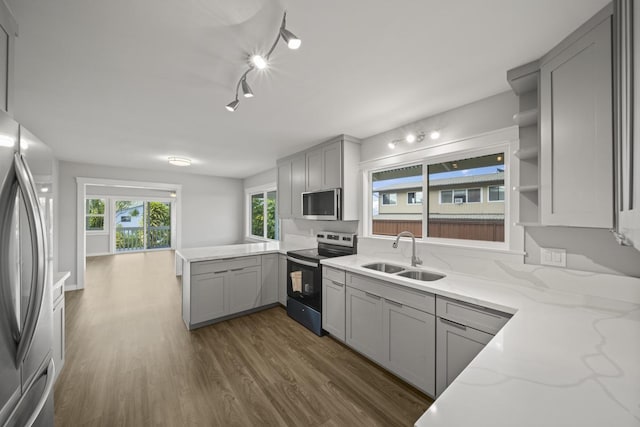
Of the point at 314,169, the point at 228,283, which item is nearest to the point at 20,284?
the point at 228,283

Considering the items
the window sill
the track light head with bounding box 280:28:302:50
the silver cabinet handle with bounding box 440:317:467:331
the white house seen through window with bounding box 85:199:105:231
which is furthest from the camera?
the white house seen through window with bounding box 85:199:105:231

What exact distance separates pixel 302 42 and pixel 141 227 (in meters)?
10.2

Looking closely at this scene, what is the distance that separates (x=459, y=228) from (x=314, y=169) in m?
2.00

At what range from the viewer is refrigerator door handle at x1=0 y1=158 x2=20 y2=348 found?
0.82 metres

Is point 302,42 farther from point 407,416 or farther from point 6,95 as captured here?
point 407,416

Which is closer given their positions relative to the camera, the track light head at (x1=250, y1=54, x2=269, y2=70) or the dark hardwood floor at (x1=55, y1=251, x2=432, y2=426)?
the track light head at (x1=250, y1=54, x2=269, y2=70)

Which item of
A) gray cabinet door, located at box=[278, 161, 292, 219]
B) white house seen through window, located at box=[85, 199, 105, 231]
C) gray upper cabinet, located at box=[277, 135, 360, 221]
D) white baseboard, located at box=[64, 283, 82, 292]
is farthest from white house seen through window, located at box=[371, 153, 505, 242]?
white house seen through window, located at box=[85, 199, 105, 231]

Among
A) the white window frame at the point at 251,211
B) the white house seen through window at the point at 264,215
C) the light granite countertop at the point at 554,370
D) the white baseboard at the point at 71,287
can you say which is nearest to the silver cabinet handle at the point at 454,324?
the light granite countertop at the point at 554,370

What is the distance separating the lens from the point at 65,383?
2.03m

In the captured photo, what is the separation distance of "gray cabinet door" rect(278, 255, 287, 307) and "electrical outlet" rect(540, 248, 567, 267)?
2.81 meters

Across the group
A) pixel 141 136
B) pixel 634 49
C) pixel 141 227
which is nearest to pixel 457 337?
pixel 634 49

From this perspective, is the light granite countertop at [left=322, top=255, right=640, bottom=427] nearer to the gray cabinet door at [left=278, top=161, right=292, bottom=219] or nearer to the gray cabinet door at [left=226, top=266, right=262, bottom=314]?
the gray cabinet door at [left=226, top=266, right=262, bottom=314]

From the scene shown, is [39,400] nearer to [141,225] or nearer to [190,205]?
[190,205]

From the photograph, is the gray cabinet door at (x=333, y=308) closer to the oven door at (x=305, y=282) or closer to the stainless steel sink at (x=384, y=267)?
the oven door at (x=305, y=282)
